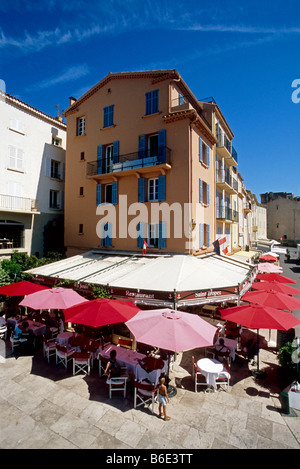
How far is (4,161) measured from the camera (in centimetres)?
1809

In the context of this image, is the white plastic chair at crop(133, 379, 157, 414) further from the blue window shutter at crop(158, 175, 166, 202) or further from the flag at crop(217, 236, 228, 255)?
the flag at crop(217, 236, 228, 255)

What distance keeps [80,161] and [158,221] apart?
8.94 metres

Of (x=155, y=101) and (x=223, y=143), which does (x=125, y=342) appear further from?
(x=223, y=143)

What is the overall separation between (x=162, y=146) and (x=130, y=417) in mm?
13921

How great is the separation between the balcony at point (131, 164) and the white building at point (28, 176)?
5071mm

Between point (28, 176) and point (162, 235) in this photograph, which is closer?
point (162, 235)

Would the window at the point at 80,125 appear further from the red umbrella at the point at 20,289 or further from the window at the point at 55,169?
the red umbrella at the point at 20,289

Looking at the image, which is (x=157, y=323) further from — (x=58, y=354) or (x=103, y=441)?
(x=58, y=354)

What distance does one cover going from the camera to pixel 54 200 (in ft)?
72.4

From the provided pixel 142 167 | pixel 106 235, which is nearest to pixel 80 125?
pixel 142 167

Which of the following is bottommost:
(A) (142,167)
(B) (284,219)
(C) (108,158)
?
(A) (142,167)

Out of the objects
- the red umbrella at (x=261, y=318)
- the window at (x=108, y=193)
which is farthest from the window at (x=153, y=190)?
the red umbrella at (x=261, y=318)
